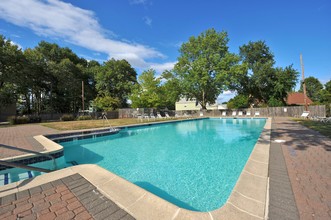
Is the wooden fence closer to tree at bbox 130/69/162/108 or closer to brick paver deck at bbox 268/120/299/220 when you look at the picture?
tree at bbox 130/69/162/108

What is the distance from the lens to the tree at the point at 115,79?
1169 inches

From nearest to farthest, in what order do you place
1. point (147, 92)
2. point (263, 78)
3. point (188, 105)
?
point (147, 92)
point (263, 78)
point (188, 105)

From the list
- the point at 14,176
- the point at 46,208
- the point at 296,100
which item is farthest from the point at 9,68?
the point at 296,100

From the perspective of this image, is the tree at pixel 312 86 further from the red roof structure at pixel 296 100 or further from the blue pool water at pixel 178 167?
the blue pool water at pixel 178 167

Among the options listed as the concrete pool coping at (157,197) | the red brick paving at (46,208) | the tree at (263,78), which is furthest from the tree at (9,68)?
the tree at (263,78)

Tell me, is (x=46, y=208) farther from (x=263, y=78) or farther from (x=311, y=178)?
(x=263, y=78)

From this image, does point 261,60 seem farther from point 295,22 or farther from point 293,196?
point 293,196

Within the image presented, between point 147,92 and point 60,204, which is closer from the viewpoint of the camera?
point 60,204

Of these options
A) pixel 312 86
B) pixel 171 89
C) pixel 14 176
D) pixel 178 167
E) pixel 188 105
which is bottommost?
pixel 178 167

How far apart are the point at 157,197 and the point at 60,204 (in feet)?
4.02

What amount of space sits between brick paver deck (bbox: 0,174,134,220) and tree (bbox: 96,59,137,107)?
2732 centimetres

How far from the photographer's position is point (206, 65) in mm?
24344

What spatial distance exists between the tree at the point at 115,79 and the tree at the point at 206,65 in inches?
428

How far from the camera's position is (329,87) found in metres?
21.4
